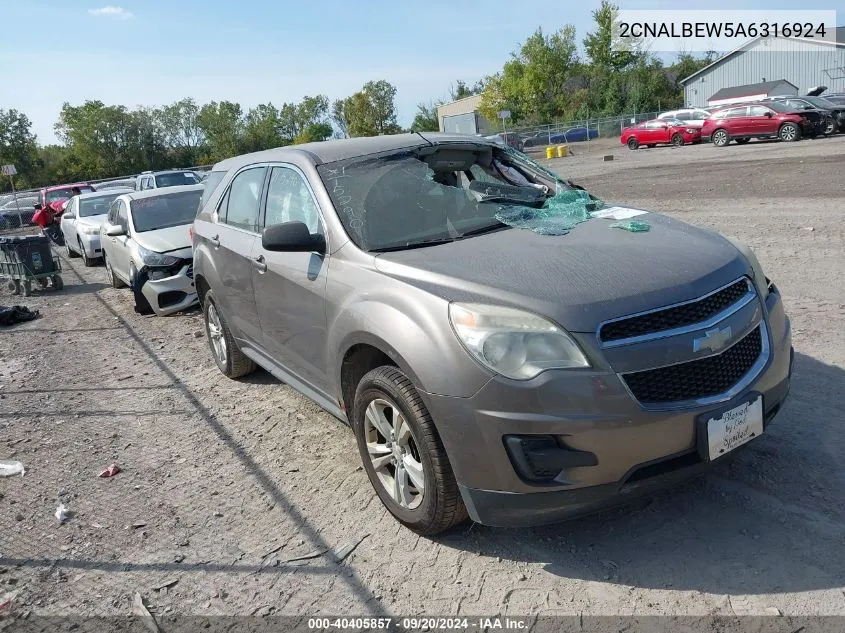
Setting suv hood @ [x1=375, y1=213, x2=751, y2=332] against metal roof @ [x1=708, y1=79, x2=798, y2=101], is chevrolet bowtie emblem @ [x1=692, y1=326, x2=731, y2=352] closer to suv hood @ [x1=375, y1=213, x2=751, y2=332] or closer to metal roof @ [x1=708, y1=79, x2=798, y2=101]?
suv hood @ [x1=375, y1=213, x2=751, y2=332]

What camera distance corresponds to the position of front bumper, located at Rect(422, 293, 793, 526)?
2807 millimetres

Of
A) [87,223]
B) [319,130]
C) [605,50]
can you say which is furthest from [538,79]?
[87,223]

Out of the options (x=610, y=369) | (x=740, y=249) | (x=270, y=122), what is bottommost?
(x=610, y=369)

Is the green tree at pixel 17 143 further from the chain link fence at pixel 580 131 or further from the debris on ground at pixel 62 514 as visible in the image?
the debris on ground at pixel 62 514

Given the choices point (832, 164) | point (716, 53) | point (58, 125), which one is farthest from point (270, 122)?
point (832, 164)

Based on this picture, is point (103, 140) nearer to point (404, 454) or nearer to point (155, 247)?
point (155, 247)

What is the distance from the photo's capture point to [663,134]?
35.8m

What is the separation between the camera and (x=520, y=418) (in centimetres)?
284

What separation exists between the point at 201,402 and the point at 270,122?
309 ft

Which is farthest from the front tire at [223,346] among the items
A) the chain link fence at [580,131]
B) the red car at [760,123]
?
the chain link fence at [580,131]

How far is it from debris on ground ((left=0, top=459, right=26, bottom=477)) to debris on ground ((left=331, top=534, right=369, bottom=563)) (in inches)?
104

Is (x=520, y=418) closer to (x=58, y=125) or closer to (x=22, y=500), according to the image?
(x=22, y=500)

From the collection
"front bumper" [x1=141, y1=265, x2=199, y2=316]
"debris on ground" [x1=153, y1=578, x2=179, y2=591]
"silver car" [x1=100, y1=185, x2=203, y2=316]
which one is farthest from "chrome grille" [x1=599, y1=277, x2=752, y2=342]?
"silver car" [x1=100, y1=185, x2=203, y2=316]

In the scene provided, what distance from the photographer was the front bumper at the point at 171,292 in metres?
9.16
